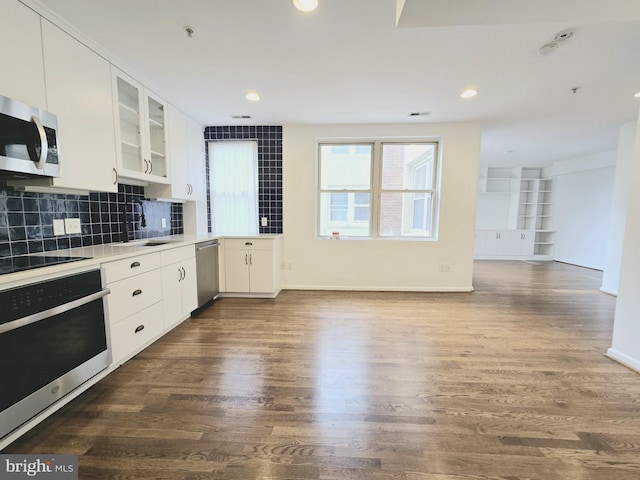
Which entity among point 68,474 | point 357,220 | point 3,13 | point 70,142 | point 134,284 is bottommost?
point 68,474

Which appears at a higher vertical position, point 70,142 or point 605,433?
point 70,142

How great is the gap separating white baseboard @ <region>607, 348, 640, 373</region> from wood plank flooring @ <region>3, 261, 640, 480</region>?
2.6 inches

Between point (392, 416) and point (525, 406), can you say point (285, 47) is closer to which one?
point (392, 416)

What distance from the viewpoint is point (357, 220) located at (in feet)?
13.6

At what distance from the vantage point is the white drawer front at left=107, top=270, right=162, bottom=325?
6.05 ft

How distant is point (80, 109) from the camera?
190 centimetres

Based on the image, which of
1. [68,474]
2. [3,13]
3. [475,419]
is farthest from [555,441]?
[3,13]

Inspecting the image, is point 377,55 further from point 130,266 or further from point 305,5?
point 130,266

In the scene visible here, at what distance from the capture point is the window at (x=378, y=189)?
4.03m

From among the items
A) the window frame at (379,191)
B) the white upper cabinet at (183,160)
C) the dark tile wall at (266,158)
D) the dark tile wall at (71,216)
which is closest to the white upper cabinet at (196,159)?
the white upper cabinet at (183,160)

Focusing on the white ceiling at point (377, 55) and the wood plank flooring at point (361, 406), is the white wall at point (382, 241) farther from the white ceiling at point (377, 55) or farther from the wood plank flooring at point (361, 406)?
the wood plank flooring at point (361, 406)

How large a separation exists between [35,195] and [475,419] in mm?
3358

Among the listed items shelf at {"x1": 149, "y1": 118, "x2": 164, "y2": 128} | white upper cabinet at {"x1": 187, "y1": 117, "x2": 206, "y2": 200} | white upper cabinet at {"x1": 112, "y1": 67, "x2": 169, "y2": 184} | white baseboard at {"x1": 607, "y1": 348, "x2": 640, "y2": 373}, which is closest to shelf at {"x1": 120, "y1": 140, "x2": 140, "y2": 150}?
A: white upper cabinet at {"x1": 112, "y1": 67, "x2": 169, "y2": 184}

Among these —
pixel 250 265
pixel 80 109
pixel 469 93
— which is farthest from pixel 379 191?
pixel 80 109
